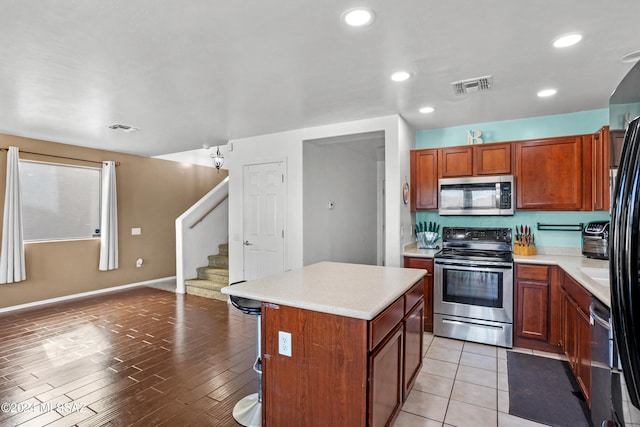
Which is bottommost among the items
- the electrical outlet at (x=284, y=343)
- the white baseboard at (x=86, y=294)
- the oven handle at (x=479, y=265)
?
the white baseboard at (x=86, y=294)

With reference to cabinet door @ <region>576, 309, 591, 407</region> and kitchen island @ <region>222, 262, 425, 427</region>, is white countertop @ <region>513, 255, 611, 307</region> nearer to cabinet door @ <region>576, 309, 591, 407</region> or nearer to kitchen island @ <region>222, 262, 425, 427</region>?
cabinet door @ <region>576, 309, 591, 407</region>

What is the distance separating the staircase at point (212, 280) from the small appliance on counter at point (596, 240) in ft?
15.4

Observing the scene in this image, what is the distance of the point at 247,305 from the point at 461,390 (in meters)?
1.80

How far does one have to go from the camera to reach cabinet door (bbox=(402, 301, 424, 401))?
2.17 metres

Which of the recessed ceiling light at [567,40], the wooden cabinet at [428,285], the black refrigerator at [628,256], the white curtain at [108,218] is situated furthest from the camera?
the white curtain at [108,218]

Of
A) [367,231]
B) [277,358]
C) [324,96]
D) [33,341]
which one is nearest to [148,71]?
[324,96]

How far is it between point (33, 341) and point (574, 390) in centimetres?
509

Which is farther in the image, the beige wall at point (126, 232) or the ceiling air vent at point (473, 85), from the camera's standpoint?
the beige wall at point (126, 232)

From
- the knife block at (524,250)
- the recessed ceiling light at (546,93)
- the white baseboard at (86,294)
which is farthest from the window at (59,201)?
the recessed ceiling light at (546,93)

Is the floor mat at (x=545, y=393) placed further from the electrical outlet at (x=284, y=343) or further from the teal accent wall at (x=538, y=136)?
the electrical outlet at (x=284, y=343)

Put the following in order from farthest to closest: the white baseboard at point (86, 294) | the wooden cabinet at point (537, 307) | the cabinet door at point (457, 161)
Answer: the white baseboard at point (86, 294)
the cabinet door at point (457, 161)
the wooden cabinet at point (537, 307)

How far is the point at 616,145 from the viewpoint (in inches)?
39.0

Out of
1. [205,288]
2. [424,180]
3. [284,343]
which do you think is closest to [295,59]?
[284,343]

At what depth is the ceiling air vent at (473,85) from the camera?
109 inches
